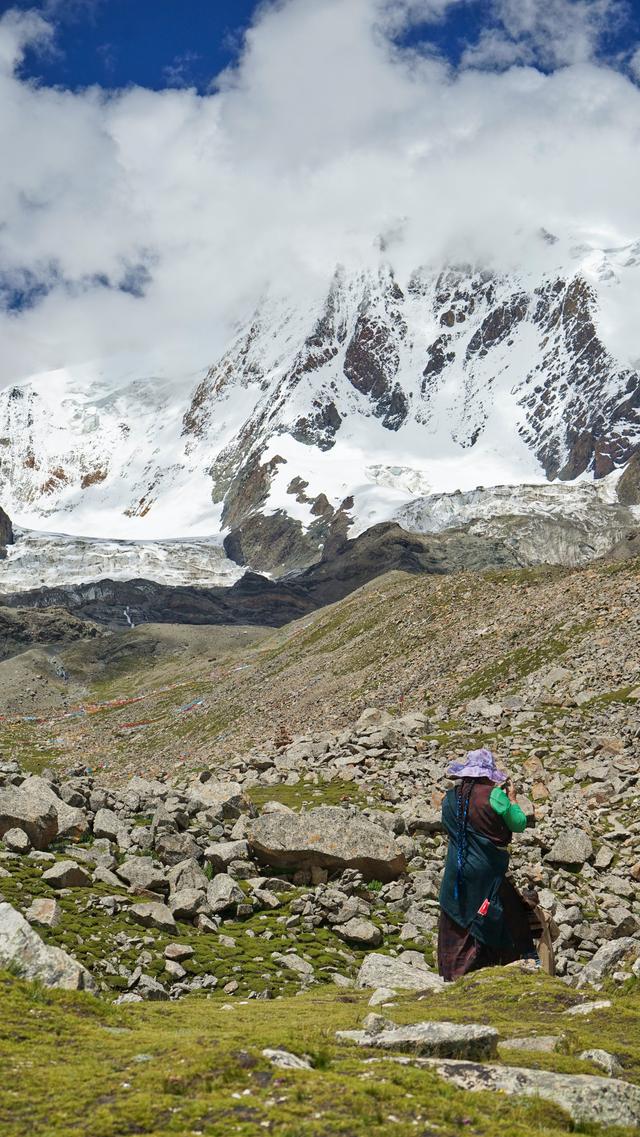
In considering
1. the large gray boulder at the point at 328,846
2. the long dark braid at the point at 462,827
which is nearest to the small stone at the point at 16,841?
the large gray boulder at the point at 328,846

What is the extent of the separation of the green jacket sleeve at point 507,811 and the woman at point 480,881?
1 centimetres

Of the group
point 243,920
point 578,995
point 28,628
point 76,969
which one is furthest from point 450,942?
point 28,628

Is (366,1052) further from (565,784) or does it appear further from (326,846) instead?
(565,784)

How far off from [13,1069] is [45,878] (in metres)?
7.78

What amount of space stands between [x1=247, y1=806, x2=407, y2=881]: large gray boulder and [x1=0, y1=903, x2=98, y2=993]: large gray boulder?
7493mm

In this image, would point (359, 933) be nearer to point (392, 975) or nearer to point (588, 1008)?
Answer: point (392, 975)

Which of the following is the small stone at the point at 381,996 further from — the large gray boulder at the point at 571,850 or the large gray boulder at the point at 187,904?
the large gray boulder at the point at 571,850

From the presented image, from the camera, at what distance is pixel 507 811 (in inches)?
423

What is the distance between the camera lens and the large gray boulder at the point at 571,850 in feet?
53.0

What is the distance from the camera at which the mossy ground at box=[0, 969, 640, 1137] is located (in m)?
5.14

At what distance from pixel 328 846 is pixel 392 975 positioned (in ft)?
13.3

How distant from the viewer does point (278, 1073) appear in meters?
5.79

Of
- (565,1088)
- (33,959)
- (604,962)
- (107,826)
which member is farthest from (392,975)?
(107,826)

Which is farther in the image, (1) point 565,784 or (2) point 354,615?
(2) point 354,615
